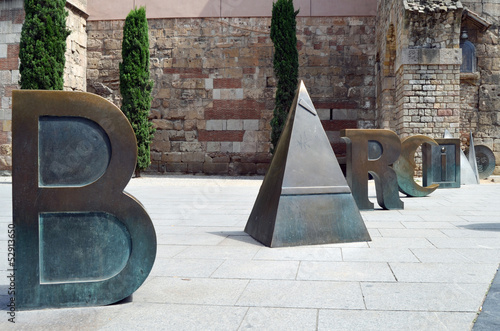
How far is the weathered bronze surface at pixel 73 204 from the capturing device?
212 cm

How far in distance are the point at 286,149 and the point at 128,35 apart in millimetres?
8919

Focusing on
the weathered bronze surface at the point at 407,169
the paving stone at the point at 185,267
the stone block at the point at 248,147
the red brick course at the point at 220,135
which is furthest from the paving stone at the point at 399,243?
the red brick course at the point at 220,135

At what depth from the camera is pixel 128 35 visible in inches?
450

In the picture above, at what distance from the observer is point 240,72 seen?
40.4 ft

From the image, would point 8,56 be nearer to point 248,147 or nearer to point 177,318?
point 248,147

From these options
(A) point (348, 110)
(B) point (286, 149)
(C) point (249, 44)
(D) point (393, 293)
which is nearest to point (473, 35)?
(A) point (348, 110)

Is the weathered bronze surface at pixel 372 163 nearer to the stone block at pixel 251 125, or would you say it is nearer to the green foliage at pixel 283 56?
the green foliage at pixel 283 56

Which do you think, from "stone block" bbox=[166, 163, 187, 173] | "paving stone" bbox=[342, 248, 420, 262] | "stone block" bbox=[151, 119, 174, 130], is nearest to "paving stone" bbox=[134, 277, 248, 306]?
"paving stone" bbox=[342, 248, 420, 262]

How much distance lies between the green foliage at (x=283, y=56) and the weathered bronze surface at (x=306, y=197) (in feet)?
24.6

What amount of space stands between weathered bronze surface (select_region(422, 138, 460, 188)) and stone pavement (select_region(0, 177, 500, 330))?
12.1ft

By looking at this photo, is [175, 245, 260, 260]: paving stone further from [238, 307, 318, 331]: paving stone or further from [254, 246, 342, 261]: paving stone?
[238, 307, 318, 331]: paving stone

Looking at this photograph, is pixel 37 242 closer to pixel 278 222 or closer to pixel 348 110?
pixel 278 222

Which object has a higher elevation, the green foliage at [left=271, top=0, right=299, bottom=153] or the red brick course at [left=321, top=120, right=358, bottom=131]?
the green foliage at [left=271, top=0, right=299, bottom=153]

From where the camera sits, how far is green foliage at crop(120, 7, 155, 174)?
11.4m
